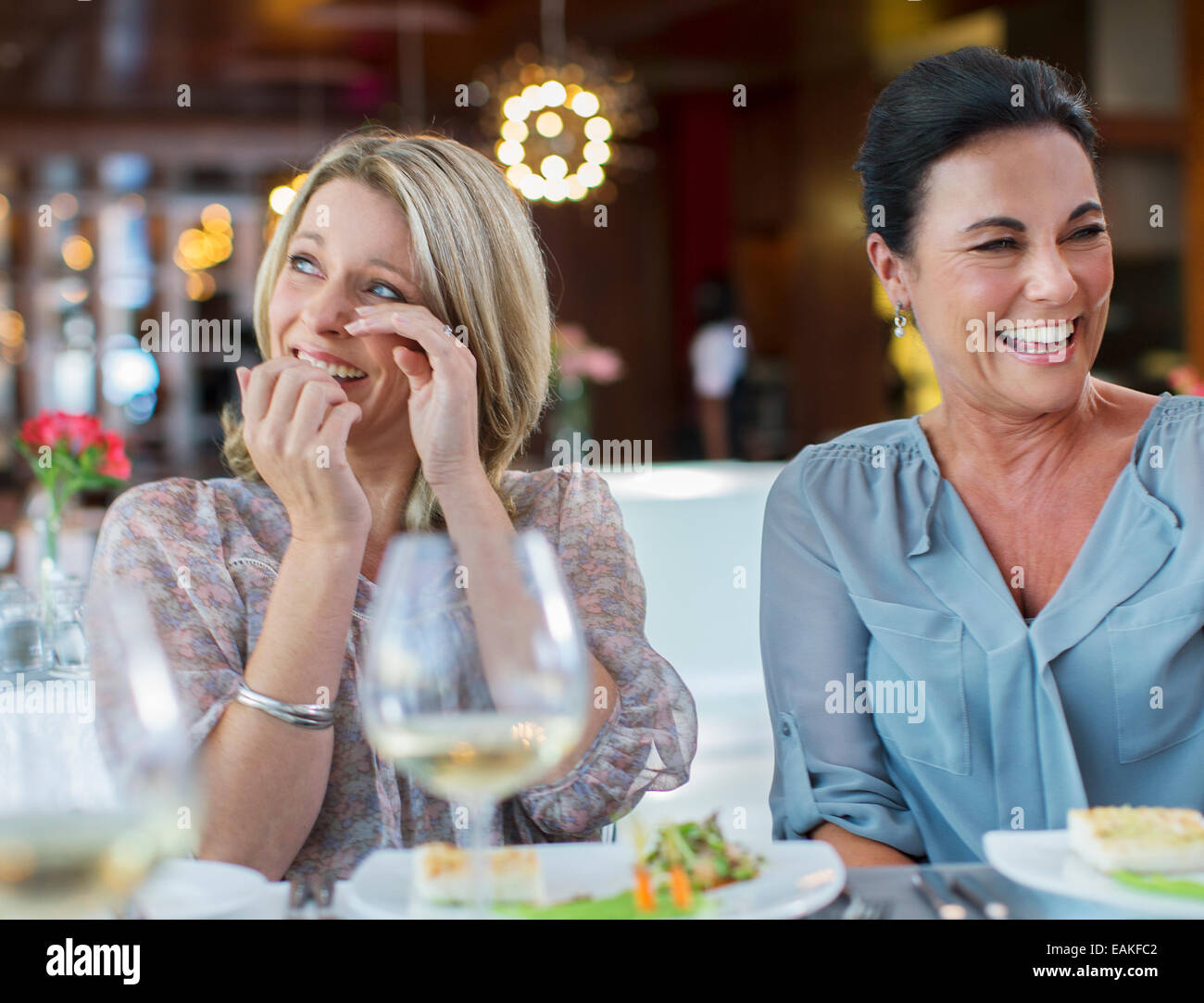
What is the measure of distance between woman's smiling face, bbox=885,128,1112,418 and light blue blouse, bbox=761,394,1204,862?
5.3 inches

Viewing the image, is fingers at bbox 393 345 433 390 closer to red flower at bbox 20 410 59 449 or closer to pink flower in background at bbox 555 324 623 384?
red flower at bbox 20 410 59 449

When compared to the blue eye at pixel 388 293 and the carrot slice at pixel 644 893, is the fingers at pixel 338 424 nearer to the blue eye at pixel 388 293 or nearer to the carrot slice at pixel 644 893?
the blue eye at pixel 388 293

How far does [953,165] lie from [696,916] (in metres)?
0.94

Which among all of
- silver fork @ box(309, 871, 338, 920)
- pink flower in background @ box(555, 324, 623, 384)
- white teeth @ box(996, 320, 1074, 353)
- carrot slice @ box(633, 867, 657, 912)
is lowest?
silver fork @ box(309, 871, 338, 920)

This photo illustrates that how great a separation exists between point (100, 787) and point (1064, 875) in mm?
531

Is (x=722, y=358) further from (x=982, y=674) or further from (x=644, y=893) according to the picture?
(x=644, y=893)

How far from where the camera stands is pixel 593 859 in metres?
0.82

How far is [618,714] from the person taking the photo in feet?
4.07

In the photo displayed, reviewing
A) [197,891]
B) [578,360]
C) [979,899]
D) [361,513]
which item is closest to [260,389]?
[361,513]

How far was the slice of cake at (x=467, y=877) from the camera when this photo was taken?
0.73 meters

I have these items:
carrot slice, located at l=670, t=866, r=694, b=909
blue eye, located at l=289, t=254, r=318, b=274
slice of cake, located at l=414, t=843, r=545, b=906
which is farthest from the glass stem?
blue eye, located at l=289, t=254, r=318, b=274

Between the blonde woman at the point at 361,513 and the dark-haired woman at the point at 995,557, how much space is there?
200 mm

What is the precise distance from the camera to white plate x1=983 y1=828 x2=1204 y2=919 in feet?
2.32
